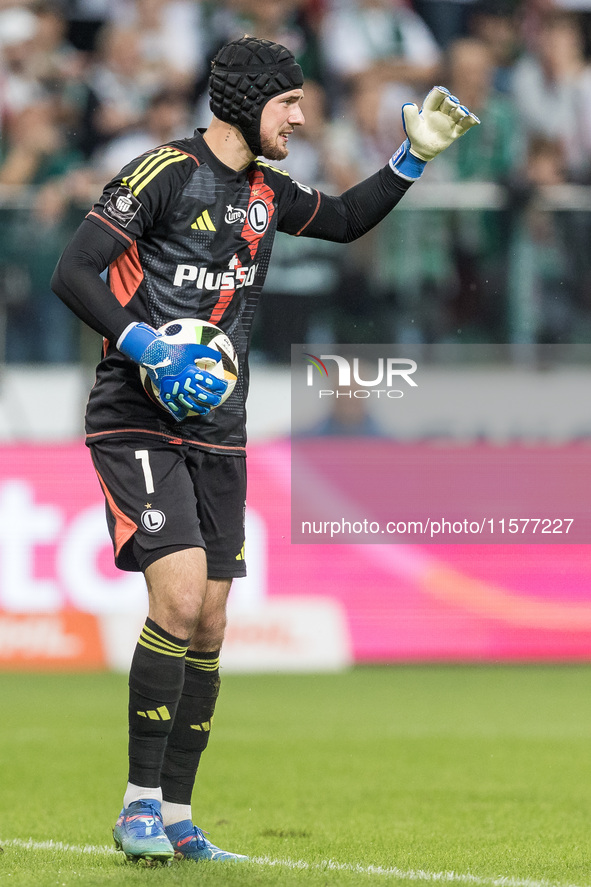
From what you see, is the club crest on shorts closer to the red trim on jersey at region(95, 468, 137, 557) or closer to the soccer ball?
the red trim on jersey at region(95, 468, 137, 557)

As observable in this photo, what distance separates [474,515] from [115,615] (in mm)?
2554

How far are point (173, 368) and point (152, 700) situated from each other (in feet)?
3.06

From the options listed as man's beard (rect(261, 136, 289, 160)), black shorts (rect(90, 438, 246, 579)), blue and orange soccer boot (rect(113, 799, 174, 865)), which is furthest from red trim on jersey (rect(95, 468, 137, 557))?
man's beard (rect(261, 136, 289, 160))

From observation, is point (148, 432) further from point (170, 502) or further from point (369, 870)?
point (369, 870)

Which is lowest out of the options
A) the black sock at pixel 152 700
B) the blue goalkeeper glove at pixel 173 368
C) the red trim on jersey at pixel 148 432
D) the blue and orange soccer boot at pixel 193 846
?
the blue and orange soccer boot at pixel 193 846

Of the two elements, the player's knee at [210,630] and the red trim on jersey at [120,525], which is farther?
the player's knee at [210,630]

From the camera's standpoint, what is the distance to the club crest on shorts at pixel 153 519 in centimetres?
350

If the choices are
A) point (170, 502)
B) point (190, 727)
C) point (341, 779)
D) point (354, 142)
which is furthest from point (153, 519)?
point (354, 142)

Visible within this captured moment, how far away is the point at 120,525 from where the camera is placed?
3.59m

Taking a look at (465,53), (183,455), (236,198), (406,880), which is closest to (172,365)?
(183,455)

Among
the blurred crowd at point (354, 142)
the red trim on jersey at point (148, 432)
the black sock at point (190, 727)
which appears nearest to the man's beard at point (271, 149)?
the red trim on jersey at point (148, 432)

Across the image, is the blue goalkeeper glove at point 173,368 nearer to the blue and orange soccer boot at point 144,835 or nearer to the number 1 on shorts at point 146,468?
the number 1 on shorts at point 146,468

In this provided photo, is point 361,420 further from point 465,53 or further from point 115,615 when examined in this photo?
point 465,53

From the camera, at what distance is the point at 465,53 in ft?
32.7
